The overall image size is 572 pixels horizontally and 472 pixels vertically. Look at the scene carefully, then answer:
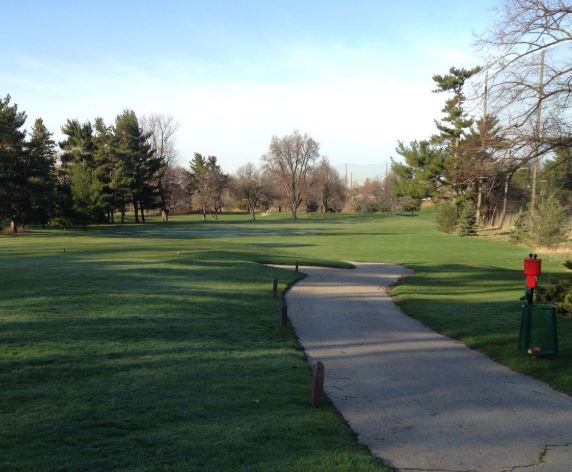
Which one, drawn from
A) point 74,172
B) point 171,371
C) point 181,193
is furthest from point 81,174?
point 171,371

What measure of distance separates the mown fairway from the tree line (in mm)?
41611

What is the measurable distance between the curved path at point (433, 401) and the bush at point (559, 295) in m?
3.08

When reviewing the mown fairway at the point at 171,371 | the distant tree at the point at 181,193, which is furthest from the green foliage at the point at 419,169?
the distant tree at the point at 181,193

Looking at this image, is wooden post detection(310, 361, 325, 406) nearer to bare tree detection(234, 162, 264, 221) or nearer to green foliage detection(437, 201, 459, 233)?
green foliage detection(437, 201, 459, 233)

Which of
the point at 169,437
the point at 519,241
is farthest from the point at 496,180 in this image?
the point at 519,241

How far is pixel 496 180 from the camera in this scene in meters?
14.1

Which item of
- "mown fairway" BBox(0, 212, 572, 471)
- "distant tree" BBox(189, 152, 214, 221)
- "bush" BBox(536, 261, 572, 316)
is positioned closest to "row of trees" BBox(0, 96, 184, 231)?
"distant tree" BBox(189, 152, 214, 221)

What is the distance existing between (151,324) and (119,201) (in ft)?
224

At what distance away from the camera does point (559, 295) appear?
1310cm

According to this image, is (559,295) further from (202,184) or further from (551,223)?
(202,184)

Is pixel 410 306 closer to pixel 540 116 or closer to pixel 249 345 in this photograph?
pixel 540 116

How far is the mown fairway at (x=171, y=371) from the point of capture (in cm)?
516

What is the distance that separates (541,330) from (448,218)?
54.9 m

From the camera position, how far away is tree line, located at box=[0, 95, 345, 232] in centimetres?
5594
